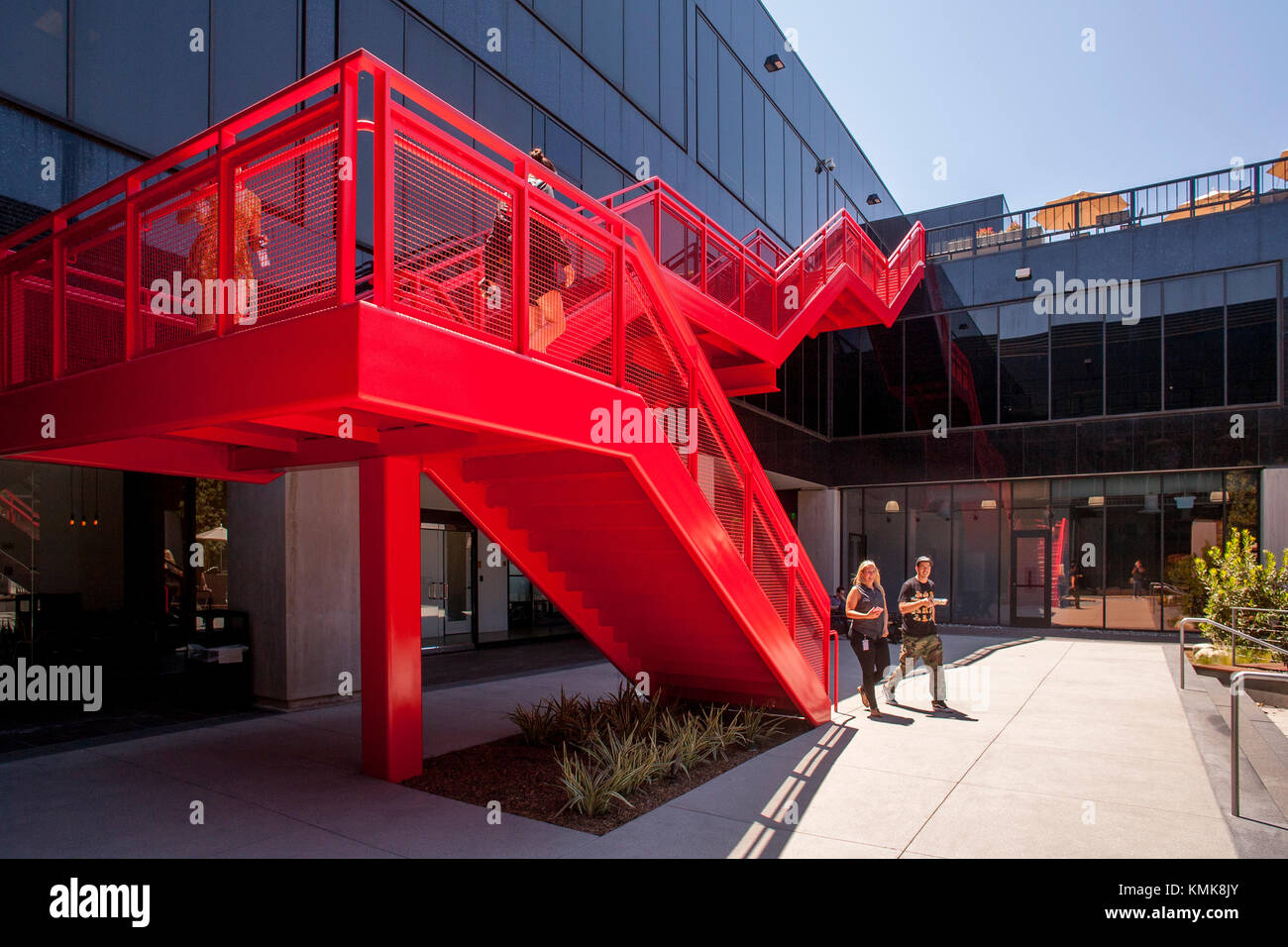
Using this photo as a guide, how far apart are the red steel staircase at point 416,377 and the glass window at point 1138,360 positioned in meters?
14.6

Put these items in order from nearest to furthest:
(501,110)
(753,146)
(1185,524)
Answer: (501,110)
(1185,524)
(753,146)

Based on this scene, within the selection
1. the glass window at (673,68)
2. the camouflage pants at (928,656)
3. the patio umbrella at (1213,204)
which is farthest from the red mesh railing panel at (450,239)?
the patio umbrella at (1213,204)

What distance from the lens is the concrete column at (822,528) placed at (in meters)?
23.3

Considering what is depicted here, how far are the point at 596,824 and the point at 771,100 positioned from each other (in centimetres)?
2165

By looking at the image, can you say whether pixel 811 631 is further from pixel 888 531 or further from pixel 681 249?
pixel 888 531

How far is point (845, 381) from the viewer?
79.5ft

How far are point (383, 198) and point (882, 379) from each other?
21.2 metres

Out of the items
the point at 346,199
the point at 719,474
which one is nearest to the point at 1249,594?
the point at 719,474

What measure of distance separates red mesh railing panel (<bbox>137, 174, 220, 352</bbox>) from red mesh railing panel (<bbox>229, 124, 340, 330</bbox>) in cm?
21

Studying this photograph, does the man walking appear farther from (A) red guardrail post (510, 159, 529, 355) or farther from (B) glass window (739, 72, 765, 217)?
(B) glass window (739, 72, 765, 217)

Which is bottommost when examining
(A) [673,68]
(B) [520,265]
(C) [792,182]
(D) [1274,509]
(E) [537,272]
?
(D) [1274,509]

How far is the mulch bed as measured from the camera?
6.25 meters

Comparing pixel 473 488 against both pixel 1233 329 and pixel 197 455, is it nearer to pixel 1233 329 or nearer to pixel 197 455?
pixel 197 455
